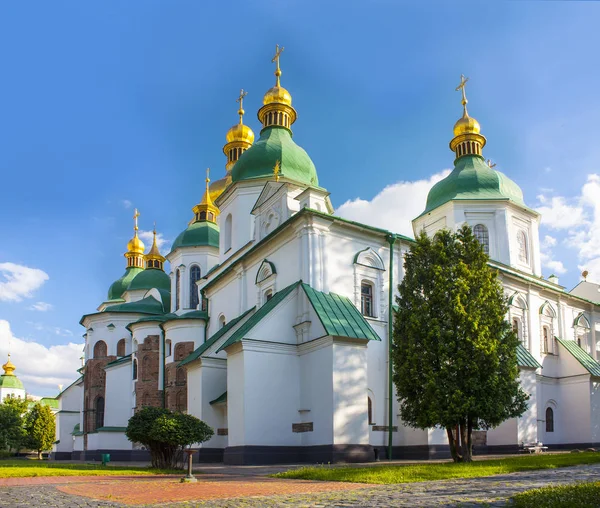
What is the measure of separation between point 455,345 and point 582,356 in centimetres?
1750

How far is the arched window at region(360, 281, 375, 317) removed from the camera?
23125mm

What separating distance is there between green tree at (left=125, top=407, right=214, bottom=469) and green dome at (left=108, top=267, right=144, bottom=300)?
105ft

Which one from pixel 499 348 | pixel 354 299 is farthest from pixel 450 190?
pixel 499 348

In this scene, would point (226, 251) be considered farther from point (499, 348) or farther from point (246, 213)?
point (499, 348)

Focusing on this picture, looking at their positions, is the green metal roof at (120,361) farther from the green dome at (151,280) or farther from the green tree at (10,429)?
the green tree at (10,429)

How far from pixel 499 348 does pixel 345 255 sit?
25.2 feet

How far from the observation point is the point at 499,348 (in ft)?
55.2

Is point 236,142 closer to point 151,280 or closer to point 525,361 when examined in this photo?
point 151,280

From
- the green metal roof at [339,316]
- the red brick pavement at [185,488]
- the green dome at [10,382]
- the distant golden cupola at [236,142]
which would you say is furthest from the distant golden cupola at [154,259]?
the green dome at [10,382]

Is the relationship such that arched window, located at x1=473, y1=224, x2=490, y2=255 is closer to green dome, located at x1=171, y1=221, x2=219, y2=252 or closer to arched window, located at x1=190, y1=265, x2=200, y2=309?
green dome, located at x1=171, y1=221, x2=219, y2=252

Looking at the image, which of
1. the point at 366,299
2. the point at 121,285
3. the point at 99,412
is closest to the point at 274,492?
the point at 366,299

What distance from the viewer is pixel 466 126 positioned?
35.8 metres

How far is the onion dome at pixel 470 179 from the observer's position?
33.2m

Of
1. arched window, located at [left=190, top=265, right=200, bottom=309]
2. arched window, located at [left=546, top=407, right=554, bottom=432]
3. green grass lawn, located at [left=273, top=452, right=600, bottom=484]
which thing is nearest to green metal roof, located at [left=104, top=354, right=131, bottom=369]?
arched window, located at [left=190, top=265, right=200, bottom=309]
